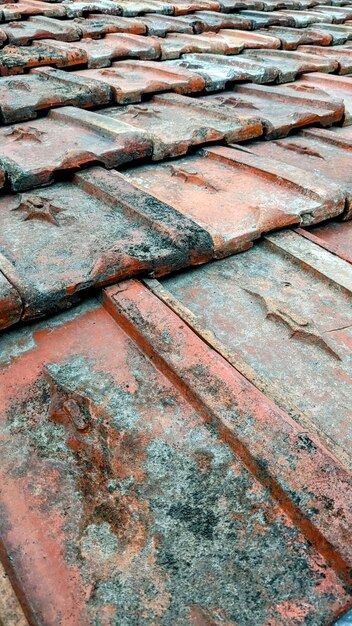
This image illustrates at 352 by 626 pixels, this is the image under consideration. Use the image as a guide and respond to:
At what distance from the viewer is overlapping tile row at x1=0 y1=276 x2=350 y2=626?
114 cm

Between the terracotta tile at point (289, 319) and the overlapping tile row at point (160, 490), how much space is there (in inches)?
5.6

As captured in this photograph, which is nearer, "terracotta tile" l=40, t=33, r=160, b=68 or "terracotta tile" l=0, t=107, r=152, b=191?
"terracotta tile" l=0, t=107, r=152, b=191

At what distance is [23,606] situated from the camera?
110 centimetres

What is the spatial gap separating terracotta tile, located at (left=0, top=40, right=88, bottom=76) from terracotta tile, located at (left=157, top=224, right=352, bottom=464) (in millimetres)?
2349

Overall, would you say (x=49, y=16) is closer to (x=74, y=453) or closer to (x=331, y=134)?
(x=331, y=134)

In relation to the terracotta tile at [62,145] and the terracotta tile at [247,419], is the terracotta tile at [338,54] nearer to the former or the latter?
the terracotta tile at [62,145]

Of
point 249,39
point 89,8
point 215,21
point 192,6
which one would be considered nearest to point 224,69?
point 249,39

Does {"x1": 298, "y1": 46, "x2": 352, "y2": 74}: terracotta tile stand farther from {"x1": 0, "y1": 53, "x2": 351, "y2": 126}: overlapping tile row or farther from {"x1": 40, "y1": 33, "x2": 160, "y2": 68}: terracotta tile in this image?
{"x1": 40, "y1": 33, "x2": 160, "y2": 68}: terracotta tile

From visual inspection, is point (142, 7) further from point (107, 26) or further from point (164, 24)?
point (107, 26)

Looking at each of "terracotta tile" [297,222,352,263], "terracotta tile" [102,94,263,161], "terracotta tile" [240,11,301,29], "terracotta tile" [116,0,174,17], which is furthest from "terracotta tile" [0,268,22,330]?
"terracotta tile" [240,11,301,29]

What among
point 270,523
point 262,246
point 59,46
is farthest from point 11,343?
point 59,46

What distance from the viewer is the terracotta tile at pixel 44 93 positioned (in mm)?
2992

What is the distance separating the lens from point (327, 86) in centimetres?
410

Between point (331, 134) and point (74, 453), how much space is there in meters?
2.51
